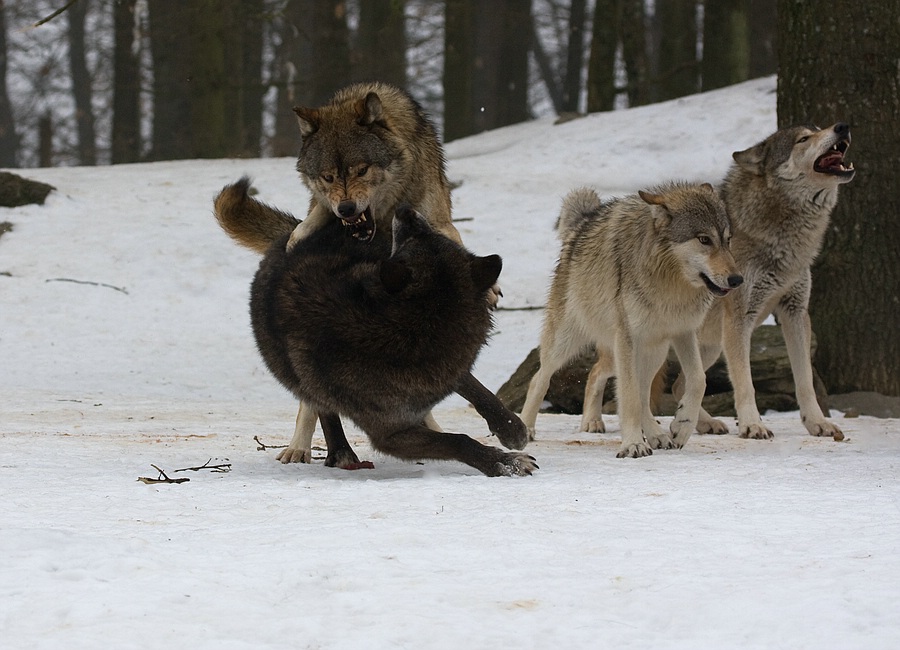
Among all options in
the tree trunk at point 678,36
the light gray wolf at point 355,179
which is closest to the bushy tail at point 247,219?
the light gray wolf at point 355,179

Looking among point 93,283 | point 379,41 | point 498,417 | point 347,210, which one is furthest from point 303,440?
point 379,41

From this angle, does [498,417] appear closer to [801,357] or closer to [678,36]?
[801,357]

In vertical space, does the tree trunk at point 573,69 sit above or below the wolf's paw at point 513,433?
above

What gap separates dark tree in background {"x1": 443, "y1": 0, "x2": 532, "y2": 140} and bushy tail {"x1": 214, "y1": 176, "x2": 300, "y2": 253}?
49.3 feet

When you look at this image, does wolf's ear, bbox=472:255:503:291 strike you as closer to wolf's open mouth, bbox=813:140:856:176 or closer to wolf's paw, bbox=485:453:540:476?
wolf's paw, bbox=485:453:540:476

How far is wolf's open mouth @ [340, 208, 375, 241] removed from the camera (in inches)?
213

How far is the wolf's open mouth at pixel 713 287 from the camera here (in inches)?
229

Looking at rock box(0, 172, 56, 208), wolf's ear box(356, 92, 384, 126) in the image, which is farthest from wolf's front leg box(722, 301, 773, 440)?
rock box(0, 172, 56, 208)

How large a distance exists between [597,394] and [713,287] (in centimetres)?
181

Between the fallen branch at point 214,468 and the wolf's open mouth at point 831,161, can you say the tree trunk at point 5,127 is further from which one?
the fallen branch at point 214,468

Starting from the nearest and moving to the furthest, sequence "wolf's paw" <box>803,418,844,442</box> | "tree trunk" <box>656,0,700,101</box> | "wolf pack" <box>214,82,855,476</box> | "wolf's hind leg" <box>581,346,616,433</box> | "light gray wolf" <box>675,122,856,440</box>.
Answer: "wolf pack" <box>214,82,855,476</box> < "wolf's paw" <box>803,418,844,442</box> < "light gray wolf" <box>675,122,856,440</box> < "wolf's hind leg" <box>581,346,616,433</box> < "tree trunk" <box>656,0,700,101</box>

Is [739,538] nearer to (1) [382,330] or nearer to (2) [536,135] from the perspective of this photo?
(1) [382,330]

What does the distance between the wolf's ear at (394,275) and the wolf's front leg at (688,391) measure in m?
2.12

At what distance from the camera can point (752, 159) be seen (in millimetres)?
7230
